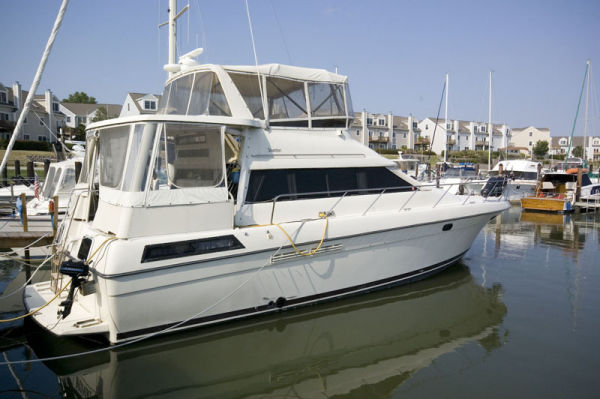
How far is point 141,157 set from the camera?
5414 millimetres

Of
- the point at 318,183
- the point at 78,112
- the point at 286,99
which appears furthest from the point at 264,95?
the point at 78,112

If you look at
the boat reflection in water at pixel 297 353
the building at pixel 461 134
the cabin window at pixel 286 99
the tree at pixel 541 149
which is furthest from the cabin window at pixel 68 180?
the tree at pixel 541 149

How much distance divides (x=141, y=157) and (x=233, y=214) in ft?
4.72

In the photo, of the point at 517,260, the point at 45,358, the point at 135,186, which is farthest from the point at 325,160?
the point at 517,260

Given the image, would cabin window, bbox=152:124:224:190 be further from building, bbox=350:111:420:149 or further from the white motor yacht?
building, bbox=350:111:420:149

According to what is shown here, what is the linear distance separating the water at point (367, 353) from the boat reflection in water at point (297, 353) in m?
0.02

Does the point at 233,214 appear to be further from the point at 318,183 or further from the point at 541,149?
the point at 541,149

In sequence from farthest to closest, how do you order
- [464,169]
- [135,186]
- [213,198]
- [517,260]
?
[464,169], [517,260], [213,198], [135,186]

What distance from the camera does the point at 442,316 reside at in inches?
273

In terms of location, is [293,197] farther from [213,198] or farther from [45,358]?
[45,358]

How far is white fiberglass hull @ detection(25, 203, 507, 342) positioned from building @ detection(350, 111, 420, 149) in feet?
160

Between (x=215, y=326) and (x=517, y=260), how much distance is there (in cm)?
772

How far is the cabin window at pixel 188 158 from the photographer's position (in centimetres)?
554

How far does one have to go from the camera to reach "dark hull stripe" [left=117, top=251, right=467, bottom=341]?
5.52 metres
